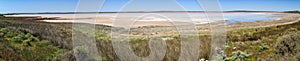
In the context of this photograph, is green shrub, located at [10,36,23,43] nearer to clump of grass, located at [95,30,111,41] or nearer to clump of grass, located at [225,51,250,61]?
clump of grass, located at [95,30,111,41]

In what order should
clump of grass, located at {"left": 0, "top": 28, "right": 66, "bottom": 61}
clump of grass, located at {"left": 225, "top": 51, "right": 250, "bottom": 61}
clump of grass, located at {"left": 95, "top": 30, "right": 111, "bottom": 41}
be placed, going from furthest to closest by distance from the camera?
clump of grass, located at {"left": 95, "top": 30, "right": 111, "bottom": 41}, clump of grass, located at {"left": 0, "top": 28, "right": 66, "bottom": 61}, clump of grass, located at {"left": 225, "top": 51, "right": 250, "bottom": 61}

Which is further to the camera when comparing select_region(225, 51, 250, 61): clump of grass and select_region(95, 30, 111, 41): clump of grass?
select_region(95, 30, 111, 41): clump of grass

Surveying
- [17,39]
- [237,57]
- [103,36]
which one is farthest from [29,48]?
[103,36]

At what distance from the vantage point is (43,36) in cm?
1368

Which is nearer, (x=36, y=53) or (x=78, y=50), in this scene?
(x=78, y=50)

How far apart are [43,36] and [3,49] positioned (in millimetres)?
4202

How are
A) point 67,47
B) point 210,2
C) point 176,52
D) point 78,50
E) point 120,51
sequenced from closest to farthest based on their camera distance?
point 210,2 → point 120,51 → point 78,50 → point 176,52 → point 67,47

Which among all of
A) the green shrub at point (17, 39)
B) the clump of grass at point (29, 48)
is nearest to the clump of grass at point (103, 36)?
the clump of grass at point (29, 48)

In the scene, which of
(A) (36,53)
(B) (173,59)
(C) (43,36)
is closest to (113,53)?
(B) (173,59)

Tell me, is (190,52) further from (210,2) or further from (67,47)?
(67,47)

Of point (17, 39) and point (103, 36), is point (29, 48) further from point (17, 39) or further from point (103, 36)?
point (103, 36)

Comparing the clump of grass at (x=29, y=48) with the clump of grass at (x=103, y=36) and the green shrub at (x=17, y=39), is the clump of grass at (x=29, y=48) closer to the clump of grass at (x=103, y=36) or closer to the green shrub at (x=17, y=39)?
the green shrub at (x=17, y=39)

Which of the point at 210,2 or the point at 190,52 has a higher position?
the point at 210,2

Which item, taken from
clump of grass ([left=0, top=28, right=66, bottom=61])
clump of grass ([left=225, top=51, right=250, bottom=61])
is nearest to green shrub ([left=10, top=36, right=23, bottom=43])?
clump of grass ([left=0, top=28, right=66, bottom=61])
